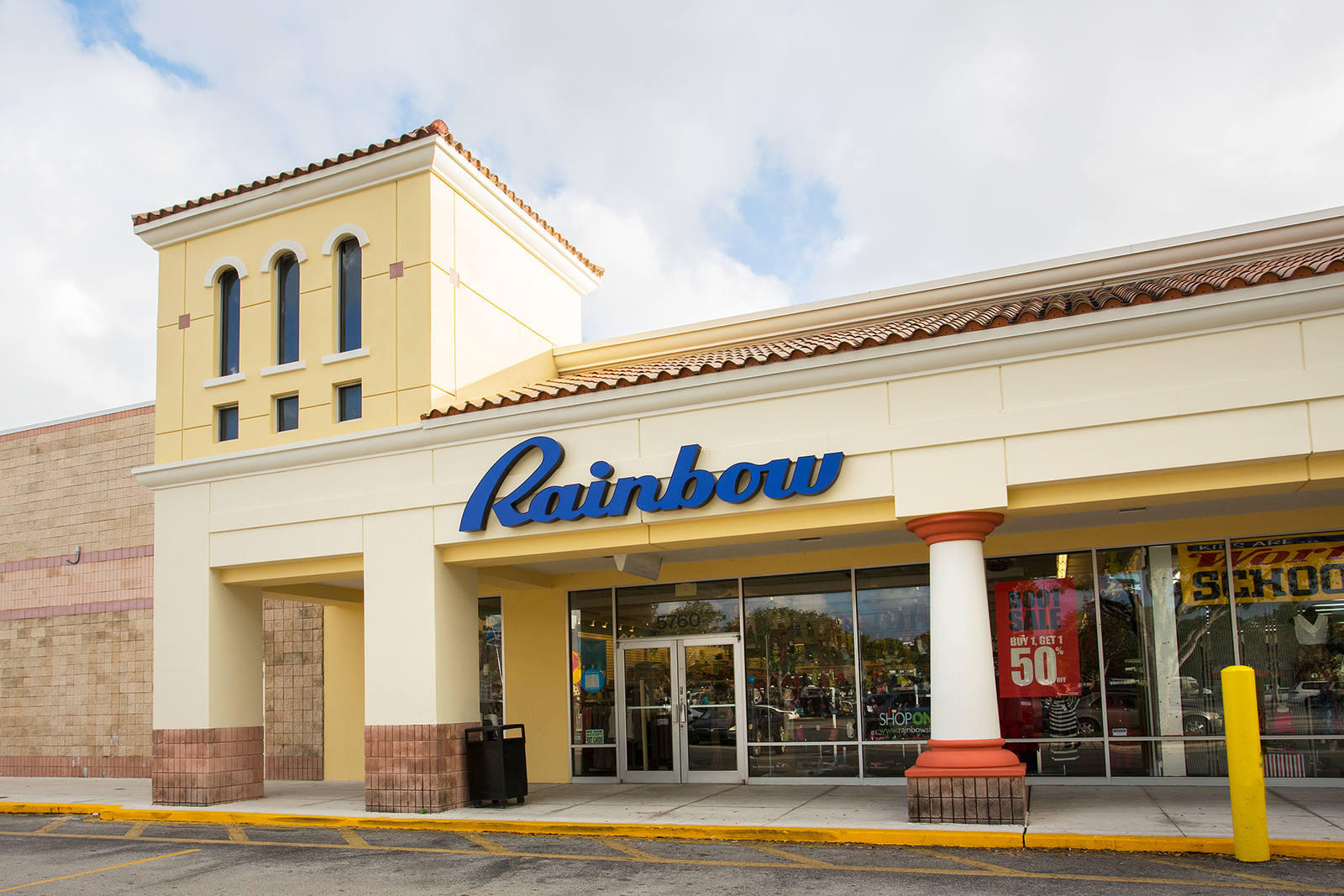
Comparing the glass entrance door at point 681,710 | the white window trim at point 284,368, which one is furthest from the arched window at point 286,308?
the glass entrance door at point 681,710

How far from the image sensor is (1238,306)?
10.8 m

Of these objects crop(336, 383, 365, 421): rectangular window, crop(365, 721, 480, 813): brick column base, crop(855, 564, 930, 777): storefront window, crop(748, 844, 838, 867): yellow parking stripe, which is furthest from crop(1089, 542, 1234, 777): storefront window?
crop(336, 383, 365, 421): rectangular window

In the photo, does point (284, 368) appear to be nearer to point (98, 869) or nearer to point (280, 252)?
point (280, 252)

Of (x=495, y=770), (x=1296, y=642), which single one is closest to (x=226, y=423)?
(x=495, y=770)

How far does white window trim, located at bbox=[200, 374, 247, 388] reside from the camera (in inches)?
669

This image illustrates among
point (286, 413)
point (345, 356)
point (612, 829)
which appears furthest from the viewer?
point (286, 413)

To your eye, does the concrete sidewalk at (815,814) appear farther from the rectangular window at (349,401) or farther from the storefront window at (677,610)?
the rectangular window at (349,401)

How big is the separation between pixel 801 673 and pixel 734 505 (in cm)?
449

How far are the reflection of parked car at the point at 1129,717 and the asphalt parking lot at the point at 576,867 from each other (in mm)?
4843

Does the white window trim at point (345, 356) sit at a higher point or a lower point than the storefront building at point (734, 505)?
higher

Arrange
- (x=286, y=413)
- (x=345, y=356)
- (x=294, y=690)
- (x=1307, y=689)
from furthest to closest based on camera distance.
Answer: (x=294, y=690)
(x=286, y=413)
(x=345, y=356)
(x=1307, y=689)

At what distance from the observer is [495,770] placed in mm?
14391

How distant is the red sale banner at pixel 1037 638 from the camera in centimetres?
1506

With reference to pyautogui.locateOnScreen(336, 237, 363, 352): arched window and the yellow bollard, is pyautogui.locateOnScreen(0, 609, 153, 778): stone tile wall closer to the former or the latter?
pyautogui.locateOnScreen(336, 237, 363, 352): arched window
